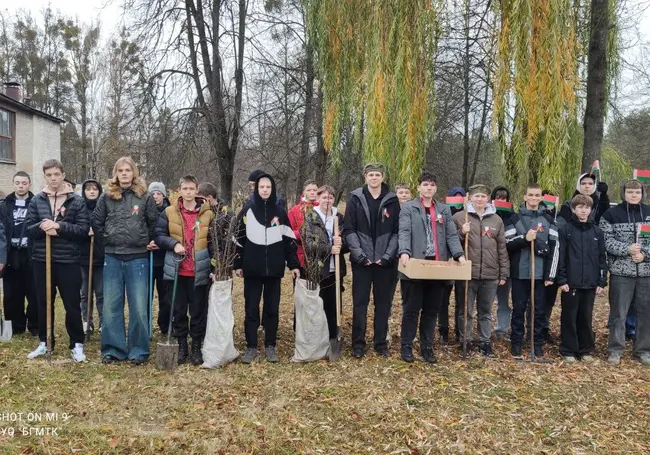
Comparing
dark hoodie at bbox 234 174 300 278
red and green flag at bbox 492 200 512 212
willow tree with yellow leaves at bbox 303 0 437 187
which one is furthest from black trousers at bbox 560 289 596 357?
dark hoodie at bbox 234 174 300 278

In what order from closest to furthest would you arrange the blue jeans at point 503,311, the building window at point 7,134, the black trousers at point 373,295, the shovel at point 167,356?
the shovel at point 167,356, the black trousers at point 373,295, the blue jeans at point 503,311, the building window at point 7,134

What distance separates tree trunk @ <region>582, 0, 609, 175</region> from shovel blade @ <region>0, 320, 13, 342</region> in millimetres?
7236

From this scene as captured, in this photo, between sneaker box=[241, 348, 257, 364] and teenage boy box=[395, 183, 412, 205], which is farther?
teenage boy box=[395, 183, 412, 205]

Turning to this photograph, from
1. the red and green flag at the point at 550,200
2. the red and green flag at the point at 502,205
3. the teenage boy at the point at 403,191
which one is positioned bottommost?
the red and green flag at the point at 502,205

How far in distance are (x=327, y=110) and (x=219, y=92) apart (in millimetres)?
5871

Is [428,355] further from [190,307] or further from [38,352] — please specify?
[38,352]

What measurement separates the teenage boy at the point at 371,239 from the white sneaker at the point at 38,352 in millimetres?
3214

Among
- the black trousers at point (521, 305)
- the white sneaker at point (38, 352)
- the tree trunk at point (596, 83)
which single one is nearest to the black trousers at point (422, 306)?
the black trousers at point (521, 305)

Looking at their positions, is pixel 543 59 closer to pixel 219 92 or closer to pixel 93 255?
pixel 93 255

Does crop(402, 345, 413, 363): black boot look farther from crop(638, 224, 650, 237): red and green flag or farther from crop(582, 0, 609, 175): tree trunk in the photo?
crop(582, 0, 609, 175): tree trunk

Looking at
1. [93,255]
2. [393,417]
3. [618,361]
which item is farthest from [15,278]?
[618,361]

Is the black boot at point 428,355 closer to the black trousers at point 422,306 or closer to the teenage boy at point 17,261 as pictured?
the black trousers at point 422,306

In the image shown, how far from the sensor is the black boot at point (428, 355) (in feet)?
→ 16.7

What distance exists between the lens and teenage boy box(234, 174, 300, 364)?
16.2ft
